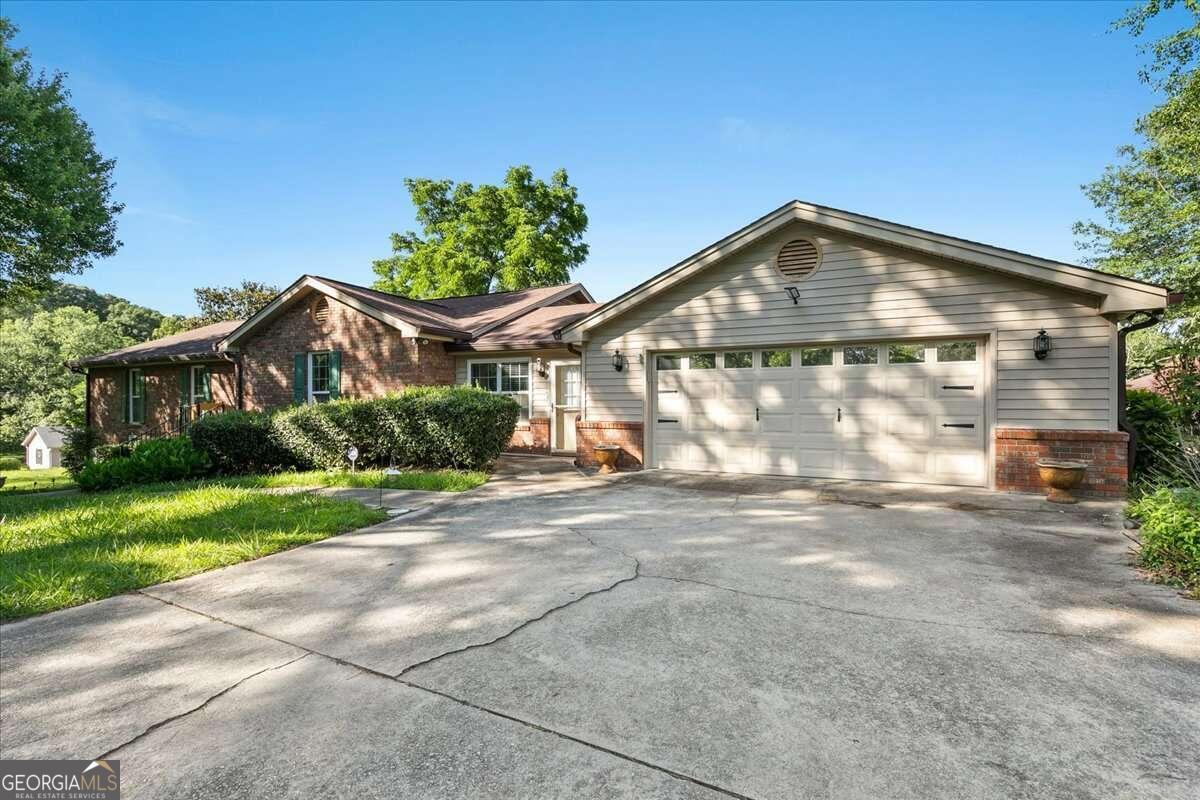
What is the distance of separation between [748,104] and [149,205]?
16.2 m

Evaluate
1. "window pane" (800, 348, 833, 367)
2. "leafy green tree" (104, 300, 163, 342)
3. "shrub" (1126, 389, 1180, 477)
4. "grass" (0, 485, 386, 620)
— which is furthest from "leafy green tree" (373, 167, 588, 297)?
"leafy green tree" (104, 300, 163, 342)

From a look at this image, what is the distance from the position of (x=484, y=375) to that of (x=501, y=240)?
57.0 ft

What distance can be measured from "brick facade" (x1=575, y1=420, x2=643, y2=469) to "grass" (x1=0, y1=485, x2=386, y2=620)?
15.3 ft

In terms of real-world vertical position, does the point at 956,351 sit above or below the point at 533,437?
above

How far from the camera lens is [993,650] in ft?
9.59

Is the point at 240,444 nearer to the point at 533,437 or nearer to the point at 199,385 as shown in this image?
the point at 533,437

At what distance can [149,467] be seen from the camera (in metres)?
9.79

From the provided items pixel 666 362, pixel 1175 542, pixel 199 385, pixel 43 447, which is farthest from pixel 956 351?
pixel 43 447

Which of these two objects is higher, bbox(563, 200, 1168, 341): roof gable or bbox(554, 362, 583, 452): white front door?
bbox(563, 200, 1168, 341): roof gable

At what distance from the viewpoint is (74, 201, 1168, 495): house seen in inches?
284

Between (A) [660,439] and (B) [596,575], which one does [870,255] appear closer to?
(A) [660,439]

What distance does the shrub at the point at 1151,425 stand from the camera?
294 inches

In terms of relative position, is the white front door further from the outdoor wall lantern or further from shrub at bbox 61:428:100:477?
shrub at bbox 61:428:100:477

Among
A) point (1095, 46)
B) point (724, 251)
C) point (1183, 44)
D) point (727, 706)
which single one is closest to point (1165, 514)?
point (727, 706)
